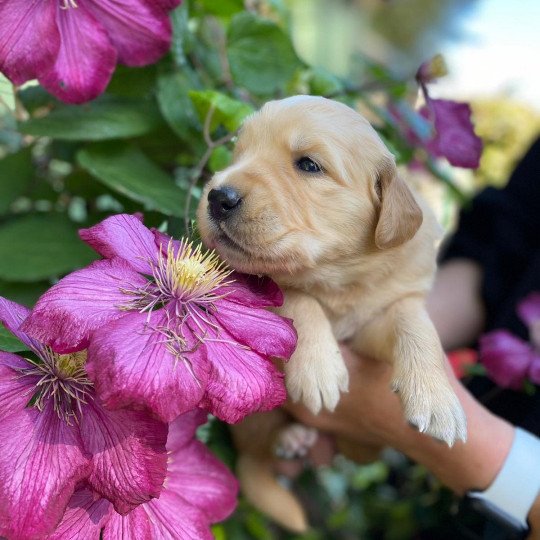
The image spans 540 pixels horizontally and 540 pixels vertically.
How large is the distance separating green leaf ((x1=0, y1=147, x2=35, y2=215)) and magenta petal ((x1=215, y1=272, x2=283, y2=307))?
14.5 inches

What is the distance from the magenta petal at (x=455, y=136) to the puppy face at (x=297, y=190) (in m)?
0.09

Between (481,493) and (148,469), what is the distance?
57cm

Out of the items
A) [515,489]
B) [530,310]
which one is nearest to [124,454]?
[515,489]

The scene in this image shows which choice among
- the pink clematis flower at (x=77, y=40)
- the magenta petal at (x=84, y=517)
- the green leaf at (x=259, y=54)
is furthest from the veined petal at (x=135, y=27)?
the magenta petal at (x=84, y=517)

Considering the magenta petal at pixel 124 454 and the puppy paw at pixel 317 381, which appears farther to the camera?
the puppy paw at pixel 317 381

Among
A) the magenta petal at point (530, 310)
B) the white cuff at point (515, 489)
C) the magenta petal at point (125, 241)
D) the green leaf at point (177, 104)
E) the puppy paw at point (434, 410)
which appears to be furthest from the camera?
the magenta petal at point (530, 310)

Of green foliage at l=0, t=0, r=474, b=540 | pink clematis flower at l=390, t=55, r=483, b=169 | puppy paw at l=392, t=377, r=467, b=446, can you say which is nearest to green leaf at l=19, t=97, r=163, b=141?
green foliage at l=0, t=0, r=474, b=540

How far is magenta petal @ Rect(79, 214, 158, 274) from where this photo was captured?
0.50 metres

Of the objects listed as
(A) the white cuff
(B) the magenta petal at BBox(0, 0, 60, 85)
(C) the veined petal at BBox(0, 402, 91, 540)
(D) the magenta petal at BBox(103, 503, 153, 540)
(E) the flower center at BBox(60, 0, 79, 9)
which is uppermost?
(E) the flower center at BBox(60, 0, 79, 9)

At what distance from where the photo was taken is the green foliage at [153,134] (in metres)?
0.68

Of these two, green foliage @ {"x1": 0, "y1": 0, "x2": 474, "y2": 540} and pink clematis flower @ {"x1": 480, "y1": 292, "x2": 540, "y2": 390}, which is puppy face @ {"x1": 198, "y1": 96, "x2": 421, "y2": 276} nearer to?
green foliage @ {"x1": 0, "y1": 0, "x2": 474, "y2": 540}

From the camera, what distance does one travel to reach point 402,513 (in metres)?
1.33

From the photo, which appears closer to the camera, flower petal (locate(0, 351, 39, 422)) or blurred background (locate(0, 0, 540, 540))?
flower petal (locate(0, 351, 39, 422))

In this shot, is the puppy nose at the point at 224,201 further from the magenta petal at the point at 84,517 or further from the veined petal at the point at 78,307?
the magenta petal at the point at 84,517
